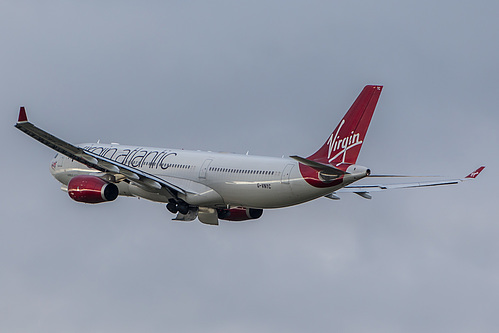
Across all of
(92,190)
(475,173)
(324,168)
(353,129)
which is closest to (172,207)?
(92,190)

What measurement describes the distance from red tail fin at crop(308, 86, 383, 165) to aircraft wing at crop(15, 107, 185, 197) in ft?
→ 39.7

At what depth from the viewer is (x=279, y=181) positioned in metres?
70.4

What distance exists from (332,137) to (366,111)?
2740mm

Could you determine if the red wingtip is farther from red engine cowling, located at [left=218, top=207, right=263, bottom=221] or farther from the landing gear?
red engine cowling, located at [left=218, top=207, right=263, bottom=221]

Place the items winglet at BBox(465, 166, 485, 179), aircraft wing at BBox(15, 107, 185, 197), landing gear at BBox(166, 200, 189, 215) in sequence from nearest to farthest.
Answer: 1. aircraft wing at BBox(15, 107, 185, 197)
2. winglet at BBox(465, 166, 485, 179)
3. landing gear at BBox(166, 200, 189, 215)

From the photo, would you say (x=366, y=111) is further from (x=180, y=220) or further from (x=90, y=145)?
(x=90, y=145)

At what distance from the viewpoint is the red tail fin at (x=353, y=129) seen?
225 feet

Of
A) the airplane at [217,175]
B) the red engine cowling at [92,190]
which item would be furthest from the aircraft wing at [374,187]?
the red engine cowling at [92,190]

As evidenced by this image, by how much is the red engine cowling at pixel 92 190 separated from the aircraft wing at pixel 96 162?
3.41 ft

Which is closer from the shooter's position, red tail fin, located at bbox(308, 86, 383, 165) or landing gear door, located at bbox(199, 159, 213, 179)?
red tail fin, located at bbox(308, 86, 383, 165)

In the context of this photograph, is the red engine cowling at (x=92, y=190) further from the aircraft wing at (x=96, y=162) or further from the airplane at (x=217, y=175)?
the aircraft wing at (x=96, y=162)

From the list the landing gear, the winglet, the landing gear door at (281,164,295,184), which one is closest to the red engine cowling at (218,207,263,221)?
the landing gear

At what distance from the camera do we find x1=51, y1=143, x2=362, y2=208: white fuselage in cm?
7031

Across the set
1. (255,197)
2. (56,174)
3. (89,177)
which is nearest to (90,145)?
(56,174)
